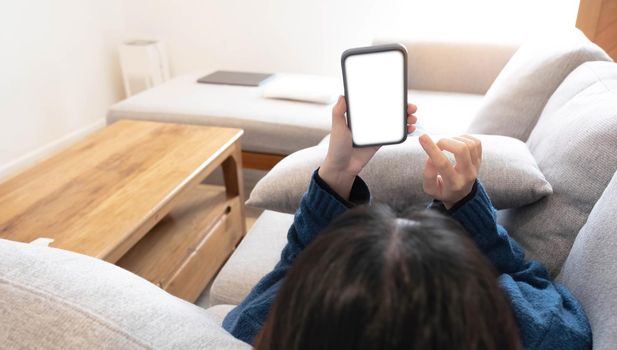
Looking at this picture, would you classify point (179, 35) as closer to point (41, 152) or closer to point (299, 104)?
point (41, 152)

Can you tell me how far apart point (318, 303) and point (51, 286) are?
290 millimetres

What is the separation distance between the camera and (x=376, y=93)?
677 millimetres

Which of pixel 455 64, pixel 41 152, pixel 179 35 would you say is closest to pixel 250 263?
pixel 455 64

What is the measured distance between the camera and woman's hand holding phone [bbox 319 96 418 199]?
0.71m

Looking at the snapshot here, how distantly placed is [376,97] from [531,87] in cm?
69

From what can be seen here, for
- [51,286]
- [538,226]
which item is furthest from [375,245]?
[538,226]

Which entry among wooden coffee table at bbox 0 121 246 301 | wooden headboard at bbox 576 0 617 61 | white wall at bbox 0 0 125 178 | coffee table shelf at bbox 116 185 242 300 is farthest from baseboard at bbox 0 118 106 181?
wooden headboard at bbox 576 0 617 61

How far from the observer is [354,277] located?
32cm

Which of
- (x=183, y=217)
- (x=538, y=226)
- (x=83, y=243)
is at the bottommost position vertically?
(x=183, y=217)

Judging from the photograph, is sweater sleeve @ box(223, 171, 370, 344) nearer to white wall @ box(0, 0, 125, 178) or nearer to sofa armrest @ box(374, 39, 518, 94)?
sofa armrest @ box(374, 39, 518, 94)

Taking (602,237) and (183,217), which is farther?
(183,217)

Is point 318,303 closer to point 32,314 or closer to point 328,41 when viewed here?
point 32,314

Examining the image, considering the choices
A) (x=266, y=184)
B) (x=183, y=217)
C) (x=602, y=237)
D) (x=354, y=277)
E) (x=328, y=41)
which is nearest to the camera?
(x=354, y=277)

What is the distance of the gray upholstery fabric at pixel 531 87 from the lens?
1163 millimetres
